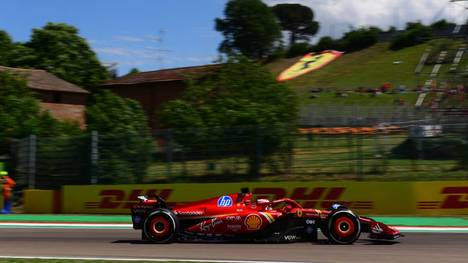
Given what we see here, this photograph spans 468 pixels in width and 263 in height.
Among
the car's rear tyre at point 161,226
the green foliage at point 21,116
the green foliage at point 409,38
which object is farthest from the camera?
the green foliage at point 409,38

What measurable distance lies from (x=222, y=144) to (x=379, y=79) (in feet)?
182

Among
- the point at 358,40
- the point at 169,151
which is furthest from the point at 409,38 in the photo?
the point at 169,151

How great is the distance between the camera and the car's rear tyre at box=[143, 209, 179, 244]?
1172cm

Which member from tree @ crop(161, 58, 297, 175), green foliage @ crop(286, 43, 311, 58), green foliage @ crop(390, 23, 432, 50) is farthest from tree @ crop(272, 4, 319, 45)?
tree @ crop(161, 58, 297, 175)

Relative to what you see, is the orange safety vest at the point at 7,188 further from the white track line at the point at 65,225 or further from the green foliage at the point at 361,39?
the green foliage at the point at 361,39

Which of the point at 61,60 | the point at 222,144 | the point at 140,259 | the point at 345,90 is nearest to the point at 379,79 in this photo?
the point at 345,90

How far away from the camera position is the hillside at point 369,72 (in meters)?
66.4

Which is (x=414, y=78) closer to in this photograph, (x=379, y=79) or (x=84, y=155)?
(x=379, y=79)

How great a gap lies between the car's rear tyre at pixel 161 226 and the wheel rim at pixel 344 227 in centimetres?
284

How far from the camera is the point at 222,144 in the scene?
1991 cm

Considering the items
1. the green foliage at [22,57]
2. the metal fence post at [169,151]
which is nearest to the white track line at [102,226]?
the metal fence post at [169,151]

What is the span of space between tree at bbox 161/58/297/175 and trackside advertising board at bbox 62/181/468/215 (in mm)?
1680

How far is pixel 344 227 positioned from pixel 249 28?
106218mm

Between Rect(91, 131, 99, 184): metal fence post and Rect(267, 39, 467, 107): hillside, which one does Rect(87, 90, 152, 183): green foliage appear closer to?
Rect(91, 131, 99, 184): metal fence post
